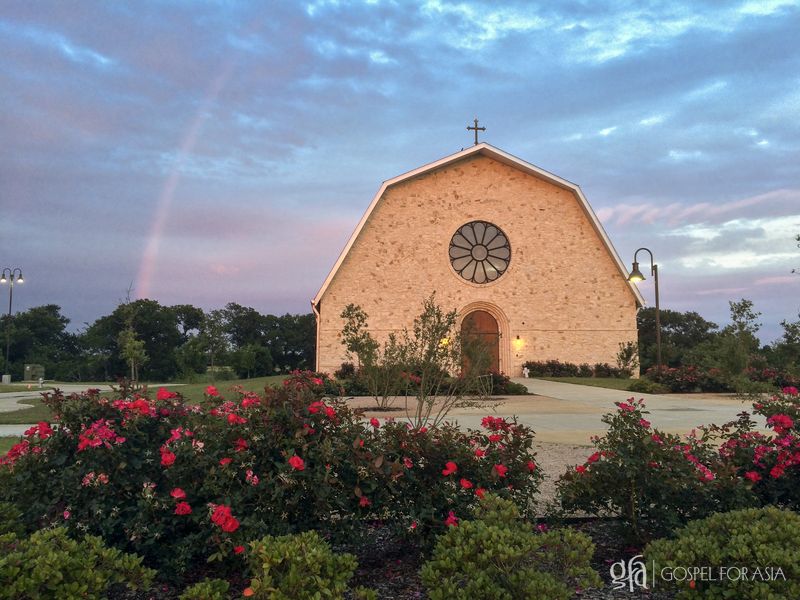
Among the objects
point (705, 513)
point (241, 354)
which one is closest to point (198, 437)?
point (705, 513)

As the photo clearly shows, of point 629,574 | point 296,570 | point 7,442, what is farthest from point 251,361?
point 296,570

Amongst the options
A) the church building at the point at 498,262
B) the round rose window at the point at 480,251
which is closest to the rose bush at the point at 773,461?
the church building at the point at 498,262

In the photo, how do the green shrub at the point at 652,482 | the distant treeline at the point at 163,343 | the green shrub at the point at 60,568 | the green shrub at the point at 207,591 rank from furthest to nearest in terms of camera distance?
1. the distant treeline at the point at 163,343
2. the green shrub at the point at 652,482
3. the green shrub at the point at 207,591
4. the green shrub at the point at 60,568

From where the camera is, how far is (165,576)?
3416 millimetres

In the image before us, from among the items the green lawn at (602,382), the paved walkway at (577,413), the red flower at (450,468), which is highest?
the red flower at (450,468)

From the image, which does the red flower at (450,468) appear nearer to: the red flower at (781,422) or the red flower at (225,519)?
the red flower at (225,519)

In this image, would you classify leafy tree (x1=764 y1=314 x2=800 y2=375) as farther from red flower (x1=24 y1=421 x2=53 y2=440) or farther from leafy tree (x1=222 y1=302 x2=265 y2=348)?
leafy tree (x1=222 y1=302 x2=265 y2=348)

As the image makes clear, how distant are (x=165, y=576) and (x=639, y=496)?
9.98ft

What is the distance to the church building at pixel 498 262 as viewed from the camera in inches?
1182

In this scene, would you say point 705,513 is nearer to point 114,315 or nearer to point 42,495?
point 42,495

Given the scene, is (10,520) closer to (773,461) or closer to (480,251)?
(773,461)

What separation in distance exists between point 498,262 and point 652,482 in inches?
1095

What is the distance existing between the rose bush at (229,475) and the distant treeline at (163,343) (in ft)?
120

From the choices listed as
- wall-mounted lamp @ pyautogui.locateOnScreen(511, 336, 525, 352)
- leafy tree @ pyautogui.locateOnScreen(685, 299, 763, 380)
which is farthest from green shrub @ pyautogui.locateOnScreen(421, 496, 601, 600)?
wall-mounted lamp @ pyautogui.locateOnScreen(511, 336, 525, 352)
